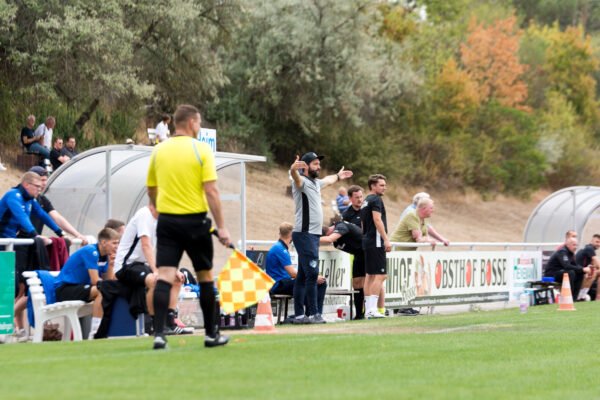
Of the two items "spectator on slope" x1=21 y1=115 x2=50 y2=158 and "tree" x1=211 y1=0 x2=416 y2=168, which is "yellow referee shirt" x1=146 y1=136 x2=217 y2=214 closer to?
"spectator on slope" x1=21 y1=115 x2=50 y2=158

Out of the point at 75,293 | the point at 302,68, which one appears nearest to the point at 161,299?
the point at 75,293

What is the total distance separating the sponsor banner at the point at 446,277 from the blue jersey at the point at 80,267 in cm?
779

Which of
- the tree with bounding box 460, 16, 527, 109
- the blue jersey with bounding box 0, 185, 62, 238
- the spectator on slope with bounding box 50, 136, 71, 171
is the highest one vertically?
the tree with bounding box 460, 16, 527, 109

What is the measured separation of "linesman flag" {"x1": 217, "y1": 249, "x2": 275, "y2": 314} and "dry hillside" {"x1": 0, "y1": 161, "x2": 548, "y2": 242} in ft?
103

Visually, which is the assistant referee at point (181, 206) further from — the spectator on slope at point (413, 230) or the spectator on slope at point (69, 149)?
the spectator on slope at point (69, 149)

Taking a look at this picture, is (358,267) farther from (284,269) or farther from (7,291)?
(7,291)

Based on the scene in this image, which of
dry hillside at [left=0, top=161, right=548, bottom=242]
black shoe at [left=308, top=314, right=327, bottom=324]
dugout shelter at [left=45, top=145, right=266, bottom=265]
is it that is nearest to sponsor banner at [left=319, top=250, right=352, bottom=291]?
dugout shelter at [left=45, top=145, right=266, bottom=265]

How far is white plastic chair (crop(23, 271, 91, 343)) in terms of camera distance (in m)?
14.1

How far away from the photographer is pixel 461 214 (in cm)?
5831

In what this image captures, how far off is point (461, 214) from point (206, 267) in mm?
47994

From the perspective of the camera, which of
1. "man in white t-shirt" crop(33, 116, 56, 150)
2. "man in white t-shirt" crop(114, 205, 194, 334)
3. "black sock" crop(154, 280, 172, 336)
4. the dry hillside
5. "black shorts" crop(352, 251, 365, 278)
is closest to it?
"black sock" crop(154, 280, 172, 336)

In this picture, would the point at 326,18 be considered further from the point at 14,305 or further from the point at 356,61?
the point at 14,305

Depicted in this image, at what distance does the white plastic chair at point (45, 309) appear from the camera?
14.1 metres

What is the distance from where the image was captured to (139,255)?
14469 mm
